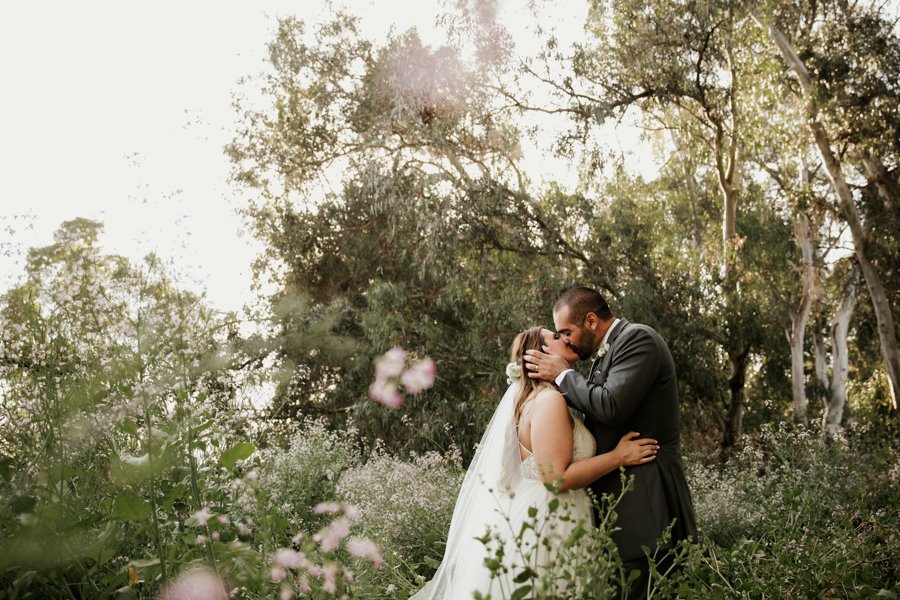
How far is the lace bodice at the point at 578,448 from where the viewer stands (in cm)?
287

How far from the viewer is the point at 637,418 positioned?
2.89 metres

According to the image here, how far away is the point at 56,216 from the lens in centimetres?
270

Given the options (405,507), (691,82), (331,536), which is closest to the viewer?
(331,536)

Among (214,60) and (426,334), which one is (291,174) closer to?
(214,60)

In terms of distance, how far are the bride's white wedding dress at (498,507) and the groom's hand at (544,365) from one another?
5.2 inches

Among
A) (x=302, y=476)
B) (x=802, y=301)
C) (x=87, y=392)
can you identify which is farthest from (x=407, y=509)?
(x=802, y=301)

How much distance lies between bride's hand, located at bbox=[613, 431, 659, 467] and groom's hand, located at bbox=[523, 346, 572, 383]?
358 mm

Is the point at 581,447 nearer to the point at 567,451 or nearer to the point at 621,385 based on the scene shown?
the point at 567,451

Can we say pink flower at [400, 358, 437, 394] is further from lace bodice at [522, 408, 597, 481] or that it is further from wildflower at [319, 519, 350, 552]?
wildflower at [319, 519, 350, 552]

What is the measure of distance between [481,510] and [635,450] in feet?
2.25

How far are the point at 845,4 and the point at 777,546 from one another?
941 centimetres

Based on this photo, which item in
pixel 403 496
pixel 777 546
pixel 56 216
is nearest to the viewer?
pixel 56 216

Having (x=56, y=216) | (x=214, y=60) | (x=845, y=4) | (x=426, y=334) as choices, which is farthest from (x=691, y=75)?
(x=56, y=216)

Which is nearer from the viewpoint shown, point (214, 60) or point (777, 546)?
point (777, 546)
